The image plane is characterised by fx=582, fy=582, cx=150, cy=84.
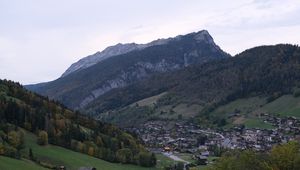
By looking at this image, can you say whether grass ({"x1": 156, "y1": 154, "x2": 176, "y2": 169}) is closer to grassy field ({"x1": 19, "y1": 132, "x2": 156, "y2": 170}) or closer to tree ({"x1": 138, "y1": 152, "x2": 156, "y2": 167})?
tree ({"x1": 138, "y1": 152, "x2": 156, "y2": 167})

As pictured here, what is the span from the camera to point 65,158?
128m

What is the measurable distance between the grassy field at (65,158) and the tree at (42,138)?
3.93 ft

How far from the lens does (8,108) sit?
143 meters

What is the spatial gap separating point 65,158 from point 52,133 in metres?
15.4

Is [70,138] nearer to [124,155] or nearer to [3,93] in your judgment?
[124,155]

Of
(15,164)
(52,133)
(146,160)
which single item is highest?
(52,133)

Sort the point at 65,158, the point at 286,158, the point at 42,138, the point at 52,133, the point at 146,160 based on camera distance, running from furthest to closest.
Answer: the point at 146,160
the point at 52,133
the point at 42,138
the point at 65,158
the point at 286,158

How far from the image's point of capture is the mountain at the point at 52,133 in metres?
125

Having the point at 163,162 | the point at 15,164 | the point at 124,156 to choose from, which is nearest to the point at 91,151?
the point at 124,156

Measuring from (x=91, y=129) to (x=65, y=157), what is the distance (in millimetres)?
38686

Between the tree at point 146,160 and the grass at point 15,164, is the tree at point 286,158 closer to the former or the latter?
the grass at point 15,164

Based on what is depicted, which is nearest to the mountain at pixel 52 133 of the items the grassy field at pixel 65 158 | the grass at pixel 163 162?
the grassy field at pixel 65 158

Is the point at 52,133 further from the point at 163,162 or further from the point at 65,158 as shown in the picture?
the point at 163,162

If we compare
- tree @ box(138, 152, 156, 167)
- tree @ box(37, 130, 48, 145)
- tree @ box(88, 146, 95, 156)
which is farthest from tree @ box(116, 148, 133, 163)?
tree @ box(37, 130, 48, 145)
